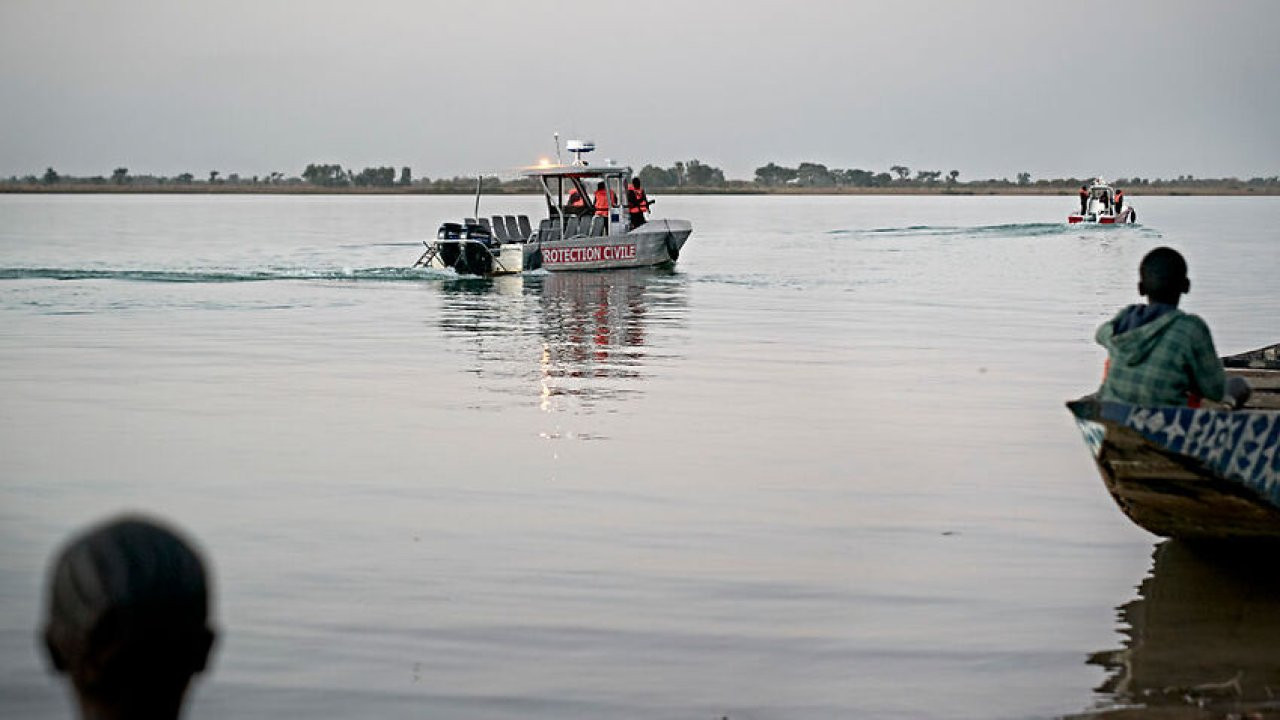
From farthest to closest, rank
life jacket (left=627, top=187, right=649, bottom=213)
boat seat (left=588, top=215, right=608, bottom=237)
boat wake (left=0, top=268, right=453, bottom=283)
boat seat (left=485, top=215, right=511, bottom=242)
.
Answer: boat seat (left=485, top=215, right=511, bottom=242), life jacket (left=627, top=187, right=649, bottom=213), boat seat (left=588, top=215, right=608, bottom=237), boat wake (left=0, top=268, right=453, bottom=283)

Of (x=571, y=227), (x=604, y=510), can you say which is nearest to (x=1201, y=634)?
(x=604, y=510)

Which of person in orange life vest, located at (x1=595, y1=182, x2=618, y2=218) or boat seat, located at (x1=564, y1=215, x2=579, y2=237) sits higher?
person in orange life vest, located at (x1=595, y1=182, x2=618, y2=218)

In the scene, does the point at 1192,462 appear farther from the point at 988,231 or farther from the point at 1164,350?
the point at 988,231

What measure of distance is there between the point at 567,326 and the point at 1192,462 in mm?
17052

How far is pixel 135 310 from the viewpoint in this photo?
86.2 feet

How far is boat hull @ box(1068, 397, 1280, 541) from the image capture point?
7.44 meters

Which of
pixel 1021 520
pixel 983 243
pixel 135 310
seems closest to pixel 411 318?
pixel 135 310

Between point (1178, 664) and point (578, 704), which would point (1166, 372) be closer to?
point (1178, 664)

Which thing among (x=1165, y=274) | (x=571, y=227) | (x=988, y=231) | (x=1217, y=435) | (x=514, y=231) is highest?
(x=1165, y=274)

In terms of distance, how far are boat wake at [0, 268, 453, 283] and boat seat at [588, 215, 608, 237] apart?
312 centimetres

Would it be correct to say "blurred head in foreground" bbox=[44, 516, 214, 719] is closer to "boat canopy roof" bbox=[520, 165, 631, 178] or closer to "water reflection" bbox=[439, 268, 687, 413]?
"water reflection" bbox=[439, 268, 687, 413]

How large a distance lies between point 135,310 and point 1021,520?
19136 mm

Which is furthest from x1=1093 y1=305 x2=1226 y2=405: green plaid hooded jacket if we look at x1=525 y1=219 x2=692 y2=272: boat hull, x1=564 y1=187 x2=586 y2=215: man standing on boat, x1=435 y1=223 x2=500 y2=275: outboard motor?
x1=564 y1=187 x2=586 y2=215: man standing on boat

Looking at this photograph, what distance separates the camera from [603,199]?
110 ft
